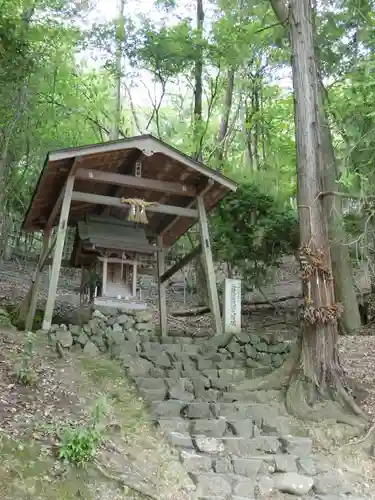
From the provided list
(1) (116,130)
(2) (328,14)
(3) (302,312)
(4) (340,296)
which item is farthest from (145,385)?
(1) (116,130)

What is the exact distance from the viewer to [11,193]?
56.3 ft

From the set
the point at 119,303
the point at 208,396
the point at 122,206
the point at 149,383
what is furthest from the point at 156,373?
the point at 122,206

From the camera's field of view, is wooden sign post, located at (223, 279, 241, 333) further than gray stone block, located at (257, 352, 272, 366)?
Yes

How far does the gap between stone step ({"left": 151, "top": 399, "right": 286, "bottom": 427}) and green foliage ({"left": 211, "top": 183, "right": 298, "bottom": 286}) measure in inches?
250

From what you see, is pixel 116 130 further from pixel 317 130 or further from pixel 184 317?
pixel 317 130

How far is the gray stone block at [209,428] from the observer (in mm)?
6403

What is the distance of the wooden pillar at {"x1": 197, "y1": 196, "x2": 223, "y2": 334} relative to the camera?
391 inches

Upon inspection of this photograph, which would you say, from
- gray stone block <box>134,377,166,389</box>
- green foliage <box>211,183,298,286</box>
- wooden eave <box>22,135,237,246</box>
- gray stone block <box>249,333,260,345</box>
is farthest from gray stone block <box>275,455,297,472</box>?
green foliage <box>211,183,298,286</box>

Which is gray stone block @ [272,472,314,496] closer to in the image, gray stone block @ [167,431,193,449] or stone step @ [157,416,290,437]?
stone step @ [157,416,290,437]

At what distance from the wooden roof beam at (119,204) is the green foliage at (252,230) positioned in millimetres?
2521

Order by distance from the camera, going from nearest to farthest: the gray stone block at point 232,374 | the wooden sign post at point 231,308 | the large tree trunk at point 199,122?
the gray stone block at point 232,374 < the wooden sign post at point 231,308 < the large tree trunk at point 199,122

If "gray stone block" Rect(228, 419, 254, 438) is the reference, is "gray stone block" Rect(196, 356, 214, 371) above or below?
above

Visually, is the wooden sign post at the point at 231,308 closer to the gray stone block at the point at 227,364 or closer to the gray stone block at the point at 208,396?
the gray stone block at the point at 227,364

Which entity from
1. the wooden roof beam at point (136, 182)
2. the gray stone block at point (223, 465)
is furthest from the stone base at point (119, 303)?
the gray stone block at point (223, 465)
